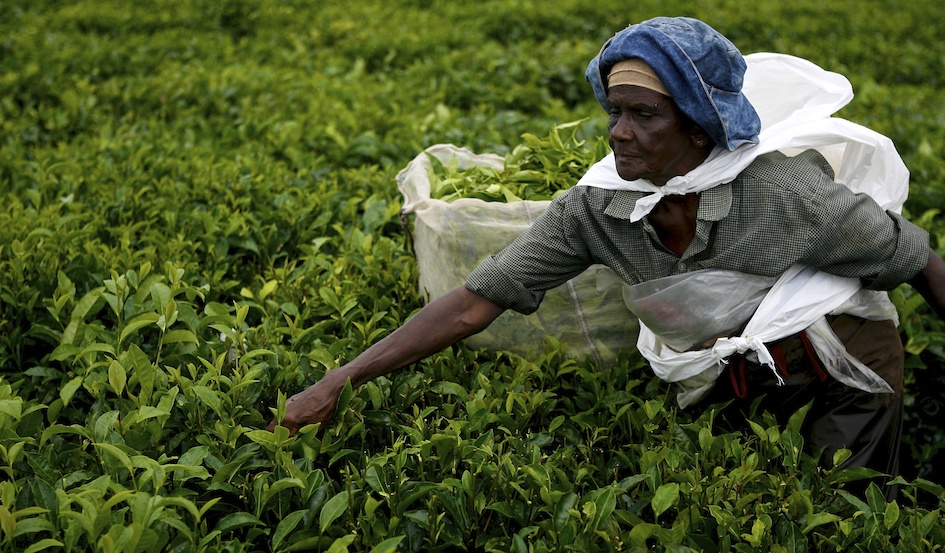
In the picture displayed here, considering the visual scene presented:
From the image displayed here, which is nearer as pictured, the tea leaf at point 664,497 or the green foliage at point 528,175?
the tea leaf at point 664,497

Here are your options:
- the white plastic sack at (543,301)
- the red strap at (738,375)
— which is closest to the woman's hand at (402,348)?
the white plastic sack at (543,301)

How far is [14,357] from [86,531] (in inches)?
43.2

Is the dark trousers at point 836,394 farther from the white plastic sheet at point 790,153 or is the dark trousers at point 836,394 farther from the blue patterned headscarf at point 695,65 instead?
the blue patterned headscarf at point 695,65

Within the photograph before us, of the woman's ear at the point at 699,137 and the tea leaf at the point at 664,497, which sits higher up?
the woman's ear at the point at 699,137

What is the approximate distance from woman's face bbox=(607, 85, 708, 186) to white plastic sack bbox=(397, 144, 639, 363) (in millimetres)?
447

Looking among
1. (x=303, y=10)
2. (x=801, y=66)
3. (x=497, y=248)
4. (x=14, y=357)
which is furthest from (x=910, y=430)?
(x=303, y=10)

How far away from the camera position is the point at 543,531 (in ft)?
6.16

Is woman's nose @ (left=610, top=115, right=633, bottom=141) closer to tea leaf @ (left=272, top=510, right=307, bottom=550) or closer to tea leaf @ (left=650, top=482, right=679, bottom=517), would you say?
tea leaf @ (left=650, top=482, right=679, bottom=517)

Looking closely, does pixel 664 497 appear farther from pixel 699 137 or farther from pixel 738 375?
pixel 699 137

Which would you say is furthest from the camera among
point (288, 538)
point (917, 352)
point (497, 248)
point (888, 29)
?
point (888, 29)

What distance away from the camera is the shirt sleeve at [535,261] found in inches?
88.0

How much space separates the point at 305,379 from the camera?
2.32 metres

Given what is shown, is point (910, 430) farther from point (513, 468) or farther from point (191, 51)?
point (191, 51)

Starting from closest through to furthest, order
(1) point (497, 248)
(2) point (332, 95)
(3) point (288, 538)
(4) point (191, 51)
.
→ (3) point (288, 538) → (1) point (497, 248) → (2) point (332, 95) → (4) point (191, 51)
